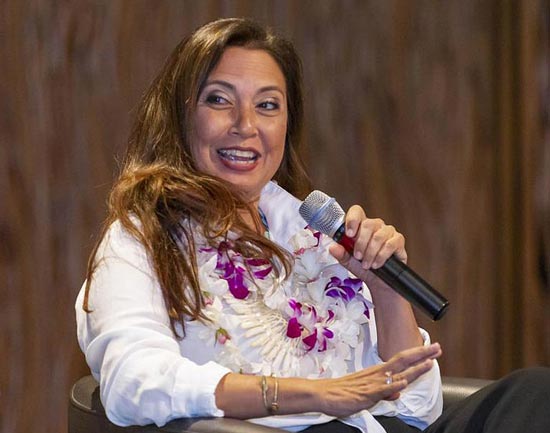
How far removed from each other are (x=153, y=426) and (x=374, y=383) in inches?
13.1

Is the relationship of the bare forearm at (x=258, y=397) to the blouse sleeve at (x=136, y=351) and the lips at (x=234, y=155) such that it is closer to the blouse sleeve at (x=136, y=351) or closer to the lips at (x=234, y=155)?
the blouse sleeve at (x=136, y=351)

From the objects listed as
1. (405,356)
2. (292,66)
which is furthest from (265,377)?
(292,66)

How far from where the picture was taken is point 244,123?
77.0 inches

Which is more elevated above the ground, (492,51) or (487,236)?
(492,51)

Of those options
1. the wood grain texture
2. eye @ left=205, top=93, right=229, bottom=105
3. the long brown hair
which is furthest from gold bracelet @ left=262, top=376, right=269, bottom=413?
the wood grain texture

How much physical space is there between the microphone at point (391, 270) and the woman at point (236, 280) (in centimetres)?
2

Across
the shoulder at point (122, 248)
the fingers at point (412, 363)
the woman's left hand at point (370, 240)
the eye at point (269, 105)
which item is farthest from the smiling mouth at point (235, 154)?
the fingers at point (412, 363)

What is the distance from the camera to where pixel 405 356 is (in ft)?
4.83

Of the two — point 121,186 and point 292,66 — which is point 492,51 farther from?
point 121,186

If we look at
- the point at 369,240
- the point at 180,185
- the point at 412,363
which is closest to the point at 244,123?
the point at 180,185

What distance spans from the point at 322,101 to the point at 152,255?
→ 1.17 metres

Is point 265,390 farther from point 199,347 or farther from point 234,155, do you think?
point 234,155

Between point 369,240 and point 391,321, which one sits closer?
point 369,240

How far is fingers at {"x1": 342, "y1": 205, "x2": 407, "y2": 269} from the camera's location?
1.61 metres
